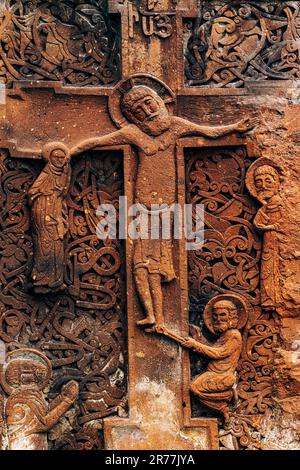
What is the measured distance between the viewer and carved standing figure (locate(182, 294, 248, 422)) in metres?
12.0

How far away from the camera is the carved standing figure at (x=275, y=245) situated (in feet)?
39.7

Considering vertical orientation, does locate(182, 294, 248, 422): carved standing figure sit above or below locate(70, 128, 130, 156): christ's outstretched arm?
below

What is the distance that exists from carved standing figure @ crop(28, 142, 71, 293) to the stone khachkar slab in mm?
11

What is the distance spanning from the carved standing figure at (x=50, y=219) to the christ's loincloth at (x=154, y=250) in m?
0.58

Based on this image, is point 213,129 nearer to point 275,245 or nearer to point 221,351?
point 275,245

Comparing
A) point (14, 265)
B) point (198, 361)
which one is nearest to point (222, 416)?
point (198, 361)

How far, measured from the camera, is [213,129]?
1220 centimetres

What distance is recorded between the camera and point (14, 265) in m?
12.1

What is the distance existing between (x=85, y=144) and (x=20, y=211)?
706 millimetres

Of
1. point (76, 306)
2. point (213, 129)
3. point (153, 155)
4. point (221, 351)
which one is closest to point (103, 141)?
point (153, 155)

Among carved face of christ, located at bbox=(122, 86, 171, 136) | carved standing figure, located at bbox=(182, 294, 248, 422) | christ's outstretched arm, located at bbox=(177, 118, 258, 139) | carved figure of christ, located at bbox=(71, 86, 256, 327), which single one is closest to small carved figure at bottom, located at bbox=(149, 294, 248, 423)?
carved standing figure, located at bbox=(182, 294, 248, 422)

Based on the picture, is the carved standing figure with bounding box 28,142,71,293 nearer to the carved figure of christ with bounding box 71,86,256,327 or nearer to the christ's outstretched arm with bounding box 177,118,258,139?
the carved figure of christ with bounding box 71,86,256,327

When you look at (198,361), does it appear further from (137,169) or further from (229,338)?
(137,169)

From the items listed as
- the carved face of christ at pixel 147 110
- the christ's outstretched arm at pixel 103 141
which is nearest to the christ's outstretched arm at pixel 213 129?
the carved face of christ at pixel 147 110
